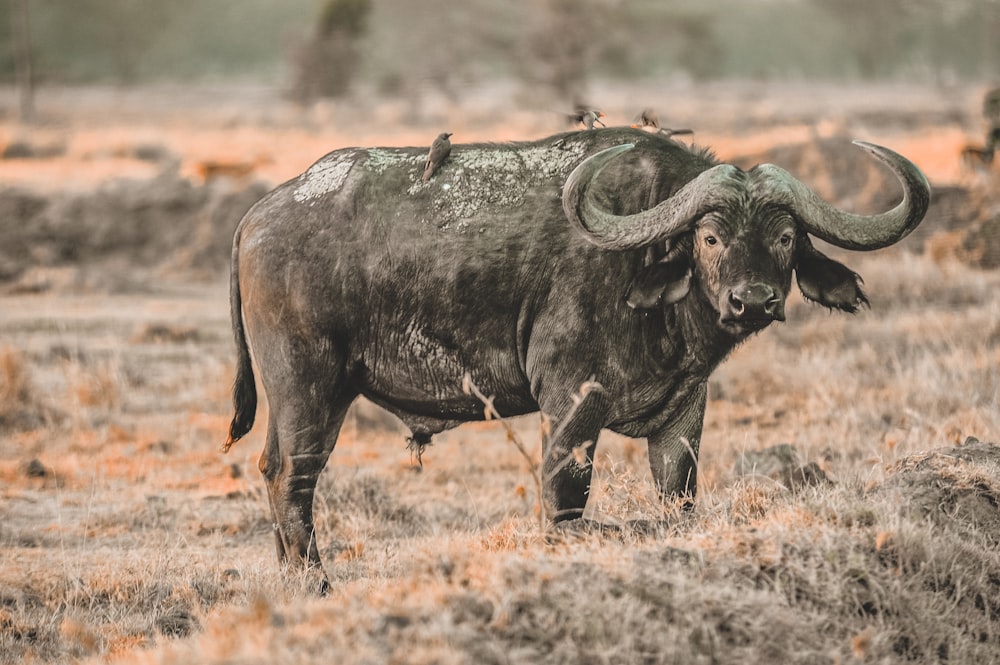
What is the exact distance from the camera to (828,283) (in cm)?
608

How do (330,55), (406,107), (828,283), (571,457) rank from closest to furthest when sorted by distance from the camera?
(571,457) < (828,283) < (406,107) < (330,55)

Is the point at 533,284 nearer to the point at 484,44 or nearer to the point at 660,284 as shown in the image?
the point at 660,284

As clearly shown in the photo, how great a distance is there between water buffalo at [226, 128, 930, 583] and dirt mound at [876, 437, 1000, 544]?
0.90m

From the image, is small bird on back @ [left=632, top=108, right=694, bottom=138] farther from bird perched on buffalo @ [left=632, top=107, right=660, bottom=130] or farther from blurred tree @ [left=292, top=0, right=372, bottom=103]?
blurred tree @ [left=292, top=0, right=372, bottom=103]

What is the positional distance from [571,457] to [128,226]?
651 inches

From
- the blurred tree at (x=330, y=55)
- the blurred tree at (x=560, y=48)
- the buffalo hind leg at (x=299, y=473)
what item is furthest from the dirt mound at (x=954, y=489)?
the blurred tree at (x=330, y=55)

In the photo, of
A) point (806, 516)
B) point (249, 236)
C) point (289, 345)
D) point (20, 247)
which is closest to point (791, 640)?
point (806, 516)

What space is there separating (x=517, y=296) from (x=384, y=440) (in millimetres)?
4648

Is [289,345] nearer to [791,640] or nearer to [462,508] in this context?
[462,508]

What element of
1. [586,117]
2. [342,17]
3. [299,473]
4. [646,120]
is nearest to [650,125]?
[646,120]

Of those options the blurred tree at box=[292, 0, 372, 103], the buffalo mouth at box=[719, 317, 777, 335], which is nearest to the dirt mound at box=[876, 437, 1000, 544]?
the buffalo mouth at box=[719, 317, 777, 335]

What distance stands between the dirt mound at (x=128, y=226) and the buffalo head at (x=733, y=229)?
46.1ft

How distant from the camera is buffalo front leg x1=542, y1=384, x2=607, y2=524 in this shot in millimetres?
5965

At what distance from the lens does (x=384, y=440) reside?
10.6m
